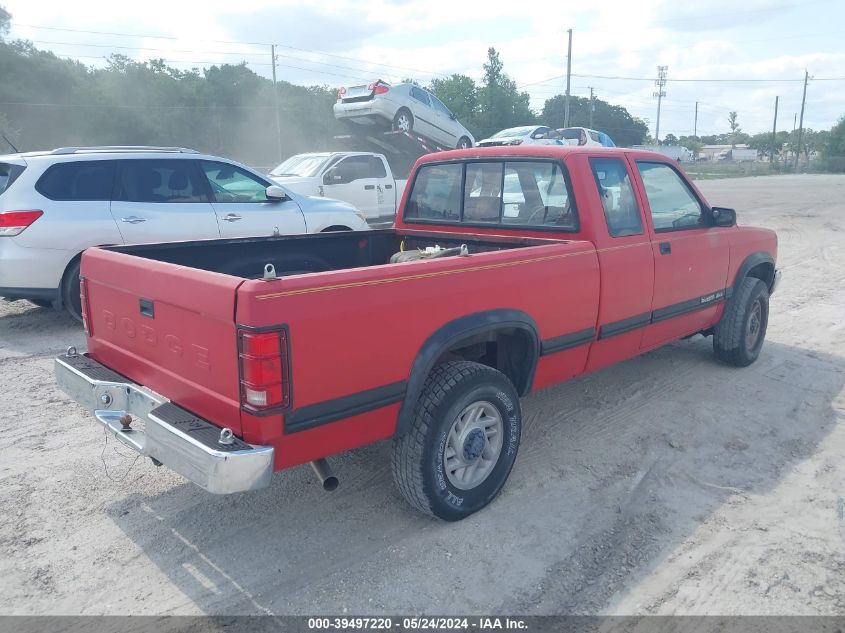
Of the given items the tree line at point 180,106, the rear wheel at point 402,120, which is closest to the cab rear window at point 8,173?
the rear wheel at point 402,120

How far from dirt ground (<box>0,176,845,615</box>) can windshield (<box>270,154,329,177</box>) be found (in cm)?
797

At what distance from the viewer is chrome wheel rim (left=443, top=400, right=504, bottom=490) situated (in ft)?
11.5

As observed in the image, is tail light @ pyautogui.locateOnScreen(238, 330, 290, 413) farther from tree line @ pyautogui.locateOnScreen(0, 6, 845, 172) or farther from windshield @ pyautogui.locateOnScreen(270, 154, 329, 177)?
tree line @ pyautogui.locateOnScreen(0, 6, 845, 172)

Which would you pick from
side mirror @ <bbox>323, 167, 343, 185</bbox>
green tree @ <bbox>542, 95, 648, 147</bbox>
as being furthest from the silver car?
green tree @ <bbox>542, 95, 648, 147</bbox>

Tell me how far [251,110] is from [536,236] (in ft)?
132

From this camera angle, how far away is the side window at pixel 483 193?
4836 mm

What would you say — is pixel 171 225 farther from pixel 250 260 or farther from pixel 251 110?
pixel 251 110

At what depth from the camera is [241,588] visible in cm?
303

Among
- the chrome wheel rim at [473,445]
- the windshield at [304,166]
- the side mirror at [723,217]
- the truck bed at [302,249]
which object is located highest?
the windshield at [304,166]

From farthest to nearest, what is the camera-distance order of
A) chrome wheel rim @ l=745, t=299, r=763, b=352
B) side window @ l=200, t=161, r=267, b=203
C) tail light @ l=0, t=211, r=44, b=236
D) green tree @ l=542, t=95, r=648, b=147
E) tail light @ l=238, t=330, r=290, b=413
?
green tree @ l=542, t=95, r=648, b=147 < side window @ l=200, t=161, r=267, b=203 < tail light @ l=0, t=211, r=44, b=236 < chrome wheel rim @ l=745, t=299, r=763, b=352 < tail light @ l=238, t=330, r=290, b=413

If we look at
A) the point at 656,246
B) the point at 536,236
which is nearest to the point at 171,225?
the point at 536,236

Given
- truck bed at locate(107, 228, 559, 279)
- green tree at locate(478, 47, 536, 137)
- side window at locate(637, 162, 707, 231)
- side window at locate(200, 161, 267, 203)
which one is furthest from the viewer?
green tree at locate(478, 47, 536, 137)

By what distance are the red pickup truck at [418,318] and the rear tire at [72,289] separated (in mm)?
3127

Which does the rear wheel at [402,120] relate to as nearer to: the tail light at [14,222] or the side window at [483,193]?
the tail light at [14,222]
